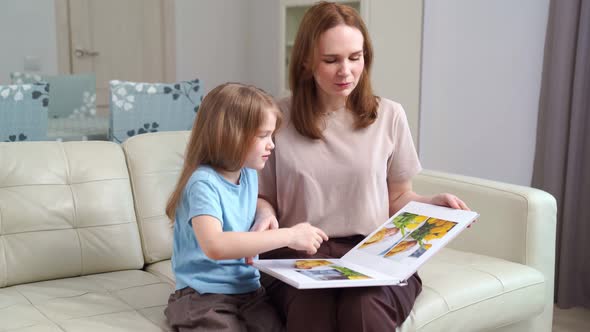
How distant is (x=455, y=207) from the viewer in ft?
5.66

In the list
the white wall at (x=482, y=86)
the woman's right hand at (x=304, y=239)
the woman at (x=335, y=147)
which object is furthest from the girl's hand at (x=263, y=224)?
the white wall at (x=482, y=86)

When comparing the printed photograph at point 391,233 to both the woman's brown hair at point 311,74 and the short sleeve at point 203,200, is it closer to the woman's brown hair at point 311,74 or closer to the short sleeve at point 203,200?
the woman's brown hair at point 311,74

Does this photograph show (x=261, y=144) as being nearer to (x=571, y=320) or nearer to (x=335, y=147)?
(x=335, y=147)

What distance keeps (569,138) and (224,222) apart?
1939 mm

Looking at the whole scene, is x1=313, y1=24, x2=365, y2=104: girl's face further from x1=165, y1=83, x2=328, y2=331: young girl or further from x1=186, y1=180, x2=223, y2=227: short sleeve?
x1=186, y1=180, x2=223, y2=227: short sleeve

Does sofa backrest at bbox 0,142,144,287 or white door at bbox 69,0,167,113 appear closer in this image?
sofa backrest at bbox 0,142,144,287

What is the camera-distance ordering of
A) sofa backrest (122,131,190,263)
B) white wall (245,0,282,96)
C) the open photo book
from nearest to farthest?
the open photo book, sofa backrest (122,131,190,263), white wall (245,0,282,96)

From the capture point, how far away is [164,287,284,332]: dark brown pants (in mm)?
1450

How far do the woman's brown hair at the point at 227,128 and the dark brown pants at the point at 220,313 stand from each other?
0.70ft

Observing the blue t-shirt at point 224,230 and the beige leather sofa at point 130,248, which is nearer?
the blue t-shirt at point 224,230

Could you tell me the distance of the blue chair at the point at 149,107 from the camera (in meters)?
Answer: 2.72

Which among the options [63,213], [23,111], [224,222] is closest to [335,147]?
[224,222]

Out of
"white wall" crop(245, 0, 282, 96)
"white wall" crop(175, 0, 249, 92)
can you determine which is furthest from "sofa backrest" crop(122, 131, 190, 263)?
"white wall" crop(175, 0, 249, 92)

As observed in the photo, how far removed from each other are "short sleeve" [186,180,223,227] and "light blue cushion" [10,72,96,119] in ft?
8.47
